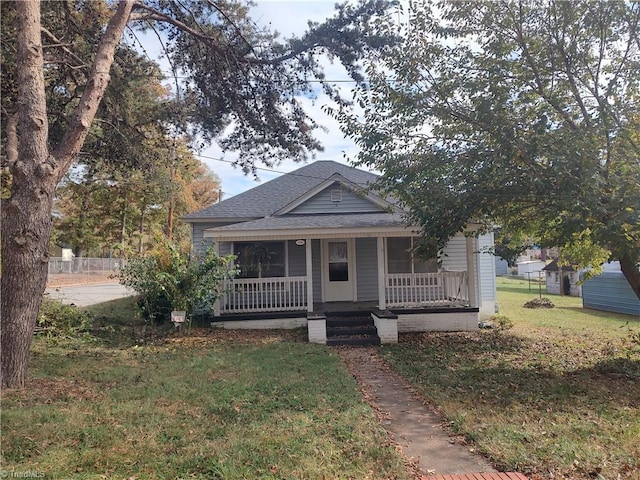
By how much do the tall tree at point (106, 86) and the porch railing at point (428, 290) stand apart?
4259 mm

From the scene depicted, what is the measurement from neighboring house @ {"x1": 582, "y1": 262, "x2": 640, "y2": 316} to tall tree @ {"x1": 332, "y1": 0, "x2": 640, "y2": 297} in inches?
380

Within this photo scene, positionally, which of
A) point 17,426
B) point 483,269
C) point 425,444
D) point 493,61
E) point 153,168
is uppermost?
point 493,61

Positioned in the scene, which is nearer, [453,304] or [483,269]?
[453,304]

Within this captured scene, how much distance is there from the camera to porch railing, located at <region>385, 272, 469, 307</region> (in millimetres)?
11016

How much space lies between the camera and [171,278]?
31.2ft

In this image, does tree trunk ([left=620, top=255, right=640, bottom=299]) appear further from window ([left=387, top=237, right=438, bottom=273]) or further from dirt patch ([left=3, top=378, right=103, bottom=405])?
dirt patch ([left=3, top=378, right=103, bottom=405])

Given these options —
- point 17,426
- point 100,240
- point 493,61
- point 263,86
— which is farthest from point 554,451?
point 100,240

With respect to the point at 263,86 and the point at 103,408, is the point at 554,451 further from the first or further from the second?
the point at 263,86

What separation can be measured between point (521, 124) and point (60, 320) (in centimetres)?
1053

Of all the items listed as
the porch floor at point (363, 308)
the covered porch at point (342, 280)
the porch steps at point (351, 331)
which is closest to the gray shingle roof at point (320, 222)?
the covered porch at point (342, 280)

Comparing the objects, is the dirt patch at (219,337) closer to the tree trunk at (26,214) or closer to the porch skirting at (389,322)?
the porch skirting at (389,322)

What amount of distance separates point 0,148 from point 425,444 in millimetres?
10520

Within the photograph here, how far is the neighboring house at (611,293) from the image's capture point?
1527 centimetres

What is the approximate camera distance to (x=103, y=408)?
483cm
